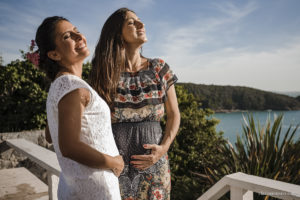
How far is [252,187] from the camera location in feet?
4.16

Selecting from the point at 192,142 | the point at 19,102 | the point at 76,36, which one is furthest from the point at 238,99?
the point at 76,36

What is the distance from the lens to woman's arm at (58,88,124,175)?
2.76 ft

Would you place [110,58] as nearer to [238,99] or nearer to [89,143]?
[89,143]

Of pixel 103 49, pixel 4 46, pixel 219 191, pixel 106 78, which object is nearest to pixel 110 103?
pixel 106 78

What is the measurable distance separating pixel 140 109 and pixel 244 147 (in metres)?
2.82

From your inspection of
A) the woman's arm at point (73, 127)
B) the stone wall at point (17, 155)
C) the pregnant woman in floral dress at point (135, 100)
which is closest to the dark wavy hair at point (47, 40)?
the woman's arm at point (73, 127)

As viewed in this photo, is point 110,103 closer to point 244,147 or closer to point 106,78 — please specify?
point 106,78

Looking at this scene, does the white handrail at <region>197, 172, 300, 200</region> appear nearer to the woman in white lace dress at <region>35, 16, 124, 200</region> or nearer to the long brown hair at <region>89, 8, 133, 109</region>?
the woman in white lace dress at <region>35, 16, 124, 200</region>

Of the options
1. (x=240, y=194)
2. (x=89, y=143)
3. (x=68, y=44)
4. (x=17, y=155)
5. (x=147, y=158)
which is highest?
(x=68, y=44)

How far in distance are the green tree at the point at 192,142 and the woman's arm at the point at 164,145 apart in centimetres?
291

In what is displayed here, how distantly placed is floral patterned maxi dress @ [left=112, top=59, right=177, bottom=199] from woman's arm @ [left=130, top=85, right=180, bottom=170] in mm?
35

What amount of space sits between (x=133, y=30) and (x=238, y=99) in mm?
6286

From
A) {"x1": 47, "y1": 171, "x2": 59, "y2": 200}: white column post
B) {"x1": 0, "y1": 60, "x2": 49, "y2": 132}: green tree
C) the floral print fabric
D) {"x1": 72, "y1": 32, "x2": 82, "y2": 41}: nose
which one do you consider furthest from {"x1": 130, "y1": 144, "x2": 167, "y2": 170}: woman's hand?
{"x1": 0, "y1": 60, "x2": 49, "y2": 132}: green tree

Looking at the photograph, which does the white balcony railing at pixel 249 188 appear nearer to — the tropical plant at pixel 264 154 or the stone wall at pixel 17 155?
the tropical plant at pixel 264 154
